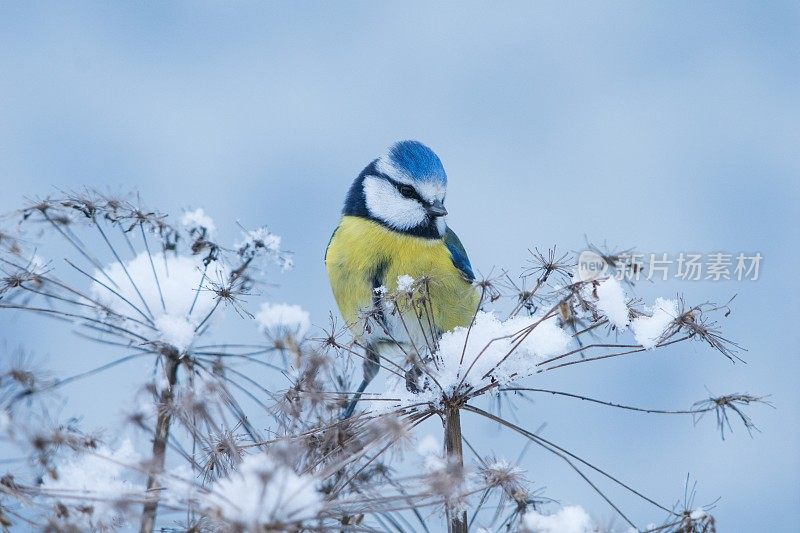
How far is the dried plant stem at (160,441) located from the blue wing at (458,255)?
1.60 meters

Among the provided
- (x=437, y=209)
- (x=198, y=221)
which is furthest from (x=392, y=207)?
(x=198, y=221)

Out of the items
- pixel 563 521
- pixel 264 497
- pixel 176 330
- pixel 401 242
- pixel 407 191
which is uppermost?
pixel 407 191

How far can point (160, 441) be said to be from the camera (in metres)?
2.82

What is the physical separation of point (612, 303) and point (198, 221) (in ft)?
4.58

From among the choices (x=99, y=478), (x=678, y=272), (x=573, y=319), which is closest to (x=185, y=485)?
(x=99, y=478)

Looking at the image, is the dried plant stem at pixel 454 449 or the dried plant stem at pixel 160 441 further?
the dried plant stem at pixel 454 449

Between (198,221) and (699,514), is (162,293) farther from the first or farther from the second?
(699,514)

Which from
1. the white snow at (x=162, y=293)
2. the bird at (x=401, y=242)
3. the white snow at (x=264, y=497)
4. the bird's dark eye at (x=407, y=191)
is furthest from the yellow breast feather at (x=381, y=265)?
the white snow at (x=264, y=497)

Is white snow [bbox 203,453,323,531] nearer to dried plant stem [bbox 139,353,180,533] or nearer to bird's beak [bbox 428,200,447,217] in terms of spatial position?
dried plant stem [bbox 139,353,180,533]

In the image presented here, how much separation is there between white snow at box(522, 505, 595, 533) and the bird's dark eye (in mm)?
1931

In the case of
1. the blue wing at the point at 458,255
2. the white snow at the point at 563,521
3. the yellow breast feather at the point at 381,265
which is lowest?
the white snow at the point at 563,521

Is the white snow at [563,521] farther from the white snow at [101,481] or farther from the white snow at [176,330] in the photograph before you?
the white snow at [176,330]

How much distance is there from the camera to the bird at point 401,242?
407 cm

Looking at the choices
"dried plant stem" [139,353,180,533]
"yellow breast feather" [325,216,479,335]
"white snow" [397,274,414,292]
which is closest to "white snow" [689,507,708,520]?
"white snow" [397,274,414,292]
